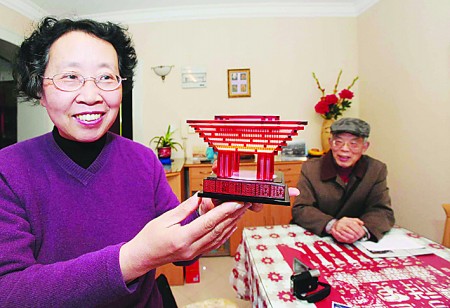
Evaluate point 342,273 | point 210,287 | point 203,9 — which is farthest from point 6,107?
point 342,273

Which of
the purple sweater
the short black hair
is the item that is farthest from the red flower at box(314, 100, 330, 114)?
the short black hair

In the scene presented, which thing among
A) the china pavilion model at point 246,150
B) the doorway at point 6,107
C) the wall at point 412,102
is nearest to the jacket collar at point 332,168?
the wall at point 412,102

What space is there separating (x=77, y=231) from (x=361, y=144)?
171 cm

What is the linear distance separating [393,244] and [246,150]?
3.62ft

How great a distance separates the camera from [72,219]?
29.1 inches

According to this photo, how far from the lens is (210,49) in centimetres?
351

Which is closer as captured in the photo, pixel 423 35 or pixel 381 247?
pixel 381 247

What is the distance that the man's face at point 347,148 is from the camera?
1.79m

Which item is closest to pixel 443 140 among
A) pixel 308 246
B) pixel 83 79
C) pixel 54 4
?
pixel 308 246

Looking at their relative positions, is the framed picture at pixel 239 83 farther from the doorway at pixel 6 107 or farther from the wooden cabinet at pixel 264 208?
the doorway at pixel 6 107

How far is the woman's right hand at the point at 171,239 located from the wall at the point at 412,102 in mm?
2450

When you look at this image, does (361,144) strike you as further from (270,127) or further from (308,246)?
(270,127)

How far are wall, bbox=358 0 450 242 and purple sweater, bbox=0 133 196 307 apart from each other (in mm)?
2442

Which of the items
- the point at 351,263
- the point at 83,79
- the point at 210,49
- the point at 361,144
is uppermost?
the point at 210,49
